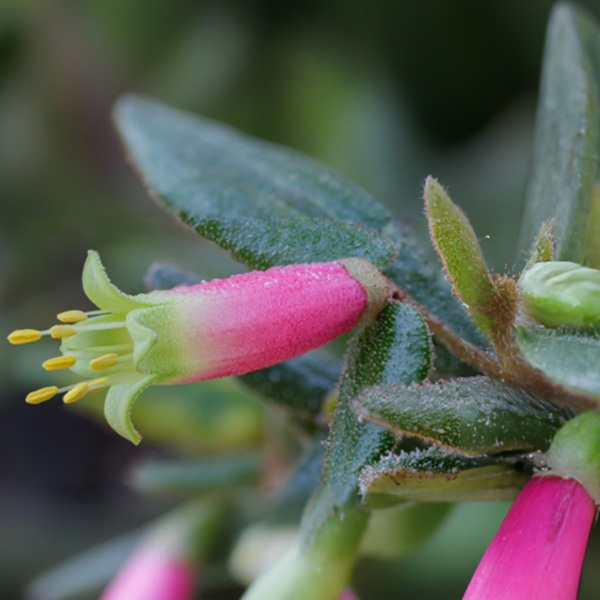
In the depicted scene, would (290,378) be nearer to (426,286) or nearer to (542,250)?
(426,286)

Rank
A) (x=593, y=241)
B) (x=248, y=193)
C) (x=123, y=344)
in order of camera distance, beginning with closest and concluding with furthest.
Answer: (x=123, y=344)
(x=593, y=241)
(x=248, y=193)

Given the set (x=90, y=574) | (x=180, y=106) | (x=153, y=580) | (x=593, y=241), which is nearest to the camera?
(x=593, y=241)

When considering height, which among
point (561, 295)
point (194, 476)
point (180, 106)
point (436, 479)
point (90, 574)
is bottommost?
point (90, 574)

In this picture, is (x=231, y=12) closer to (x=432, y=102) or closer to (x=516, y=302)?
(x=432, y=102)

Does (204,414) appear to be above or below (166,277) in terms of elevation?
below

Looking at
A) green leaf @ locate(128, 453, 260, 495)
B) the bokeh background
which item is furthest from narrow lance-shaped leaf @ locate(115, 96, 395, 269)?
the bokeh background

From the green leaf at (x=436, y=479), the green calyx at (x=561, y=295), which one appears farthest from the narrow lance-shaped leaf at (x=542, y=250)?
the green leaf at (x=436, y=479)

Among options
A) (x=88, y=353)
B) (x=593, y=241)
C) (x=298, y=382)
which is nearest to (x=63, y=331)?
(x=88, y=353)
